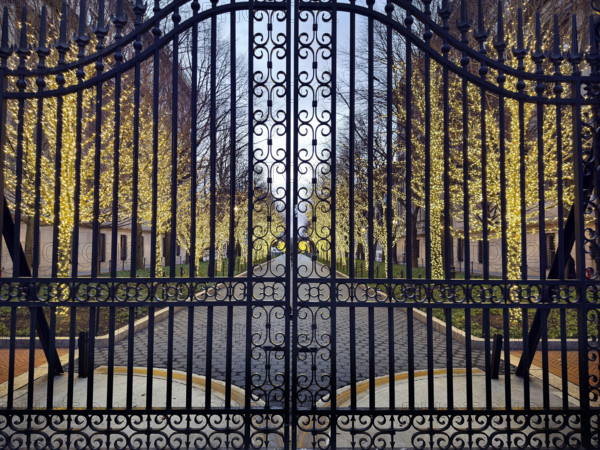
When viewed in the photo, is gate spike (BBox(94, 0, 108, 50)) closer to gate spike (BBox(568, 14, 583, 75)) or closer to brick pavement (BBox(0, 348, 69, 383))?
gate spike (BBox(568, 14, 583, 75))

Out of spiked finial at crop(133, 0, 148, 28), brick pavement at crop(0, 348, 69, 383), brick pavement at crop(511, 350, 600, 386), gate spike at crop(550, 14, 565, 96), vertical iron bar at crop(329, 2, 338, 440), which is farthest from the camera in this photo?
brick pavement at crop(0, 348, 69, 383)

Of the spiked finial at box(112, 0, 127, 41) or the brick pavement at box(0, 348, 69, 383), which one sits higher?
the spiked finial at box(112, 0, 127, 41)

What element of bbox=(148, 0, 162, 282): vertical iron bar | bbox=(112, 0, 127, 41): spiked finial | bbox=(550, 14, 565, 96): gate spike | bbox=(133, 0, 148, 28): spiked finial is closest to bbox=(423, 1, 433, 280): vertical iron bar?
bbox=(550, 14, 565, 96): gate spike

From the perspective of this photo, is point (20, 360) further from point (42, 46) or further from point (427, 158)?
point (427, 158)

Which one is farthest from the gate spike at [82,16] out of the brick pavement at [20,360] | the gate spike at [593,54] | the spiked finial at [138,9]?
the brick pavement at [20,360]

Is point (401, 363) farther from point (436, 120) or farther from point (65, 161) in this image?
point (65, 161)

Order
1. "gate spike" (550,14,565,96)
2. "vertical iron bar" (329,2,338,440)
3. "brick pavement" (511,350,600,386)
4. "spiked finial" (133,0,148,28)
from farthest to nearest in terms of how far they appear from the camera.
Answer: "brick pavement" (511,350,600,386)
"spiked finial" (133,0,148,28)
"gate spike" (550,14,565,96)
"vertical iron bar" (329,2,338,440)

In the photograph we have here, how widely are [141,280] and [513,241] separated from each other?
342 inches

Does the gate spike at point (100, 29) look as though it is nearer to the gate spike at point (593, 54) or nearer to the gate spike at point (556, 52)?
the gate spike at point (556, 52)

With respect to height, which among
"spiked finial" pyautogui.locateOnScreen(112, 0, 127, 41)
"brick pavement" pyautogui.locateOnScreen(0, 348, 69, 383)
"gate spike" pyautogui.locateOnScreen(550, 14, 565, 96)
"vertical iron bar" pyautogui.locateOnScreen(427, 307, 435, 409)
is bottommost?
"brick pavement" pyautogui.locateOnScreen(0, 348, 69, 383)

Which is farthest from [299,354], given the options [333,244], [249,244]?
[249,244]

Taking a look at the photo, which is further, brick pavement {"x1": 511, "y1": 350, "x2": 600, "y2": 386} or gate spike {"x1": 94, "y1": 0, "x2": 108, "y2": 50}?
brick pavement {"x1": 511, "y1": 350, "x2": 600, "y2": 386}

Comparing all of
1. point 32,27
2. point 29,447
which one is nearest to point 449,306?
point 29,447

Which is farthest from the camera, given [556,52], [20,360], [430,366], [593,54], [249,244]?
[20,360]
